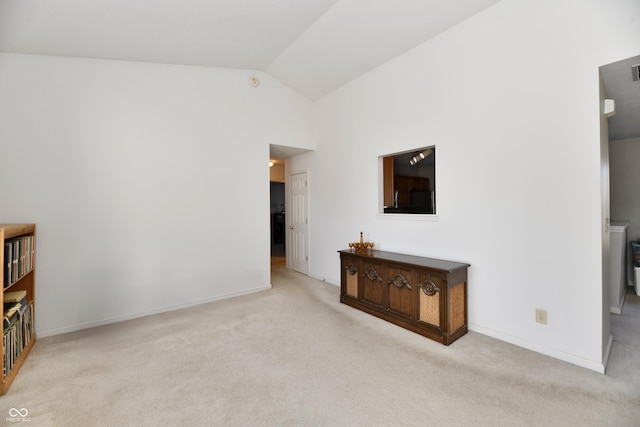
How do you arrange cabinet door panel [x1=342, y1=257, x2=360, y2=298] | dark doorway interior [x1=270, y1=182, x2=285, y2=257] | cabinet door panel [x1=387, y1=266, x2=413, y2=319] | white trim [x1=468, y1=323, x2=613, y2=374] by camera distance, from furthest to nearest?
dark doorway interior [x1=270, y1=182, x2=285, y2=257] → cabinet door panel [x1=342, y1=257, x2=360, y2=298] → cabinet door panel [x1=387, y1=266, x2=413, y2=319] → white trim [x1=468, y1=323, x2=613, y2=374]

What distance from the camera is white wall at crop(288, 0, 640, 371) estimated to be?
2135 millimetres

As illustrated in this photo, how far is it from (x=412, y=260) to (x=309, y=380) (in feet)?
5.17

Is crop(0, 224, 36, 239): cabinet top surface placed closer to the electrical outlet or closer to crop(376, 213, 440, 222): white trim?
crop(376, 213, 440, 222): white trim

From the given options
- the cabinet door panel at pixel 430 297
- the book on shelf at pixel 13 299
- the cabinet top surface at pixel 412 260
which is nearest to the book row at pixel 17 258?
the book on shelf at pixel 13 299

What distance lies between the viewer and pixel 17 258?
7.61ft

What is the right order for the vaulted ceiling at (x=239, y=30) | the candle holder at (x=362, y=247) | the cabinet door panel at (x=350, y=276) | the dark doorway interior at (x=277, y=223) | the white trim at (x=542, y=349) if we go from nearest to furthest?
the white trim at (x=542, y=349) < the vaulted ceiling at (x=239, y=30) < the cabinet door panel at (x=350, y=276) < the candle holder at (x=362, y=247) < the dark doorway interior at (x=277, y=223)

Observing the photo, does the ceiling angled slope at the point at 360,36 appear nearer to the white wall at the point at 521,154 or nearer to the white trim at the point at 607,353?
the white wall at the point at 521,154

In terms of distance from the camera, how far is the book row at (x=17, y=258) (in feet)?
7.10

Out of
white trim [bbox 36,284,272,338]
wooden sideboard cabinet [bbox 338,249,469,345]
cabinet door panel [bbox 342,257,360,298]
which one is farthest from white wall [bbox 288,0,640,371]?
white trim [bbox 36,284,272,338]

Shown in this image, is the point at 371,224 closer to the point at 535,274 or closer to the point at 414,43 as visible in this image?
the point at 535,274

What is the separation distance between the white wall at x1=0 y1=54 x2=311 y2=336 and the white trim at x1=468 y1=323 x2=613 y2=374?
9.56 ft

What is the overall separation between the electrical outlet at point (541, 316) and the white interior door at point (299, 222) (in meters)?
3.39

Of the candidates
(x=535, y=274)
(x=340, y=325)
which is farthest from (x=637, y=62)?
(x=340, y=325)

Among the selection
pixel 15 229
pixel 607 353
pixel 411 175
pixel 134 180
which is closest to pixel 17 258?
pixel 15 229
